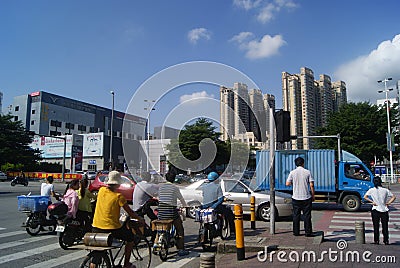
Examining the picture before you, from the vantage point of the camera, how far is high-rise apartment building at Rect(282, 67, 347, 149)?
3272 centimetres

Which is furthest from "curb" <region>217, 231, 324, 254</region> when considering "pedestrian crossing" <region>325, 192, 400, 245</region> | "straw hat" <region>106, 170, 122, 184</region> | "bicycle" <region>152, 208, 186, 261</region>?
"straw hat" <region>106, 170, 122, 184</region>

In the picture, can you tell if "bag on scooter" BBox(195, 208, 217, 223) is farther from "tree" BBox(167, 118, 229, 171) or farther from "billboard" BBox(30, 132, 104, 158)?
"billboard" BBox(30, 132, 104, 158)

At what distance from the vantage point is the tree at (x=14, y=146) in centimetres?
4616

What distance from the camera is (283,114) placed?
7660mm

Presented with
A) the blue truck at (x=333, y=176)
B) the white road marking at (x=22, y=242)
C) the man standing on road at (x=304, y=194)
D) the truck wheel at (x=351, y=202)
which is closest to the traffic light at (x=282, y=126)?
the man standing on road at (x=304, y=194)

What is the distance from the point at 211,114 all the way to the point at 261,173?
7.74 m

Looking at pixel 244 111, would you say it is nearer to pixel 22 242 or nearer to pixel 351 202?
pixel 22 242

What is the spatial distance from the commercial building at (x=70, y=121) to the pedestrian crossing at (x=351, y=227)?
40.9 m

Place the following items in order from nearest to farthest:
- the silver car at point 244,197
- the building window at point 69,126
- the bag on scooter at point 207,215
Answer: the bag on scooter at point 207,215
the silver car at point 244,197
the building window at point 69,126

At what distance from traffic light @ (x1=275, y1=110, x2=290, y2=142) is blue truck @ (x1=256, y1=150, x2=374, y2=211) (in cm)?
677

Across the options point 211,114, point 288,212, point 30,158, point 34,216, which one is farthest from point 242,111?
point 30,158

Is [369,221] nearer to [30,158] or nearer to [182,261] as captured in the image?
[182,261]

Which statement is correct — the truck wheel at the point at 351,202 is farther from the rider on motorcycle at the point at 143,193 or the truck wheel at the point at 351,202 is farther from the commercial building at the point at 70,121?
the commercial building at the point at 70,121

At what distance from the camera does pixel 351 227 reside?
9805 millimetres
